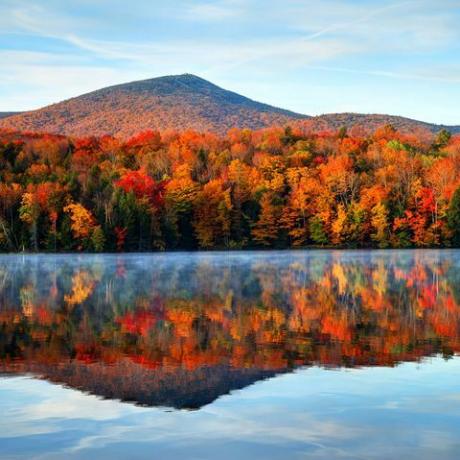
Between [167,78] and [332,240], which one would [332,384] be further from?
[167,78]

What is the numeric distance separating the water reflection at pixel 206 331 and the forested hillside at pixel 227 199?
4988cm

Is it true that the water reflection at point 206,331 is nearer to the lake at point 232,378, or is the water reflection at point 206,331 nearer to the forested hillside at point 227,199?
the lake at point 232,378

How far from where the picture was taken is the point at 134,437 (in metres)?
9.60

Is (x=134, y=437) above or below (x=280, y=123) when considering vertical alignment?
below

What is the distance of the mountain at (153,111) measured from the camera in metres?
163

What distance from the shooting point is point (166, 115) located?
175000mm

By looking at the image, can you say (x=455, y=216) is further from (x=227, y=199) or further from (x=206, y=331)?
(x=206, y=331)

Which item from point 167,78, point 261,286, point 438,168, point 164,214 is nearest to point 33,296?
point 261,286

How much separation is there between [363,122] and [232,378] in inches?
6259

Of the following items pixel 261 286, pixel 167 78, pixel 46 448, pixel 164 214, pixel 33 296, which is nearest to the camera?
pixel 46 448

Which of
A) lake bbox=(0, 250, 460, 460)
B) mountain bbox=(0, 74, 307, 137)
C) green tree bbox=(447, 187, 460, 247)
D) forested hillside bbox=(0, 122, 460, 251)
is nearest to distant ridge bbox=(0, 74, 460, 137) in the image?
mountain bbox=(0, 74, 307, 137)

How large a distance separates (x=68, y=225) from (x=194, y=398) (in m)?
72.4

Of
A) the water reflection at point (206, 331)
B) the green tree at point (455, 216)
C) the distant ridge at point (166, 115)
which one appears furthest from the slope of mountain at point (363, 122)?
the water reflection at point (206, 331)

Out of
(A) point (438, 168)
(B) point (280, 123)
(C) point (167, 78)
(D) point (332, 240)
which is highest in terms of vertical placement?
(C) point (167, 78)
